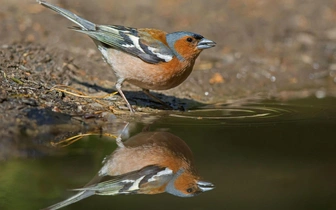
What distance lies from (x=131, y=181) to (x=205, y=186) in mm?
489

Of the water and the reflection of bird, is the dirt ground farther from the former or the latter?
the reflection of bird

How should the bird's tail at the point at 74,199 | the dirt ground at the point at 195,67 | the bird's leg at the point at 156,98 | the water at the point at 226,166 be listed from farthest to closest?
the bird's leg at the point at 156,98
the dirt ground at the point at 195,67
the water at the point at 226,166
the bird's tail at the point at 74,199

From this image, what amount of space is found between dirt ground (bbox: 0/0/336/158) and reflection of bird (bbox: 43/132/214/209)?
88 centimetres

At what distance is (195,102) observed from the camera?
696 centimetres

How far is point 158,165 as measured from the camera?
425 cm

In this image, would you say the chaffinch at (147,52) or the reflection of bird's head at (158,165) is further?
the chaffinch at (147,52)

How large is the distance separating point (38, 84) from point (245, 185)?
9.20 ft

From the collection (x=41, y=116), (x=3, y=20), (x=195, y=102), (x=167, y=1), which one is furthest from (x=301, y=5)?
(x=41, y=116)

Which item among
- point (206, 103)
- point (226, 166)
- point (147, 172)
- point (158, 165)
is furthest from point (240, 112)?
point (147, 172)

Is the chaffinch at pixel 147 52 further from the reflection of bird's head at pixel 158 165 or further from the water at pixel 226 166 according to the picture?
the reflection of bird's head at pixel 158 165

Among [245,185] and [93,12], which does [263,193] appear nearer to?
[245,185]

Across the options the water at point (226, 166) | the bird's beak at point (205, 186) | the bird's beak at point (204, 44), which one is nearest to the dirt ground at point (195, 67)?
the water at point (226, 166)

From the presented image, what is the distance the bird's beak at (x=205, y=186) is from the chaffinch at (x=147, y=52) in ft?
7.52

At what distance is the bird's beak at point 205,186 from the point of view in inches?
151
